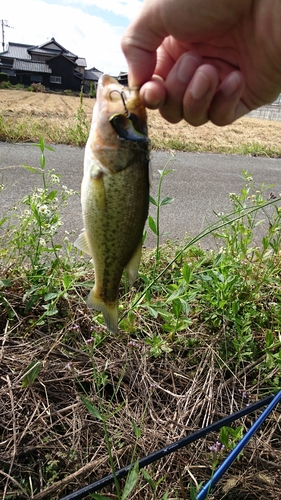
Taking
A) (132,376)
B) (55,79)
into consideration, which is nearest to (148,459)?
(132,376)

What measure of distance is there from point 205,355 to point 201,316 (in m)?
Answer: 0.34

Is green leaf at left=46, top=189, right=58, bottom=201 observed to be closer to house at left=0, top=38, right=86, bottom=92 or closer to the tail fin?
the tail fin

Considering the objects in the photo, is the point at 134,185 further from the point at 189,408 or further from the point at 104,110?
the point at 189,408

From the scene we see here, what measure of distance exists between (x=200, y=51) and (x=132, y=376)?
1.92m

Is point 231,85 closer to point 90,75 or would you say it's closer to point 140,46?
point 140,46

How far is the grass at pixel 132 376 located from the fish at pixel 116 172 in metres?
0.62

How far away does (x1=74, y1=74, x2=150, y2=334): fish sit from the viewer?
57.1 inches

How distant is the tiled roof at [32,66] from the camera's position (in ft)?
140

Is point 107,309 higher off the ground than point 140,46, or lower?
lower

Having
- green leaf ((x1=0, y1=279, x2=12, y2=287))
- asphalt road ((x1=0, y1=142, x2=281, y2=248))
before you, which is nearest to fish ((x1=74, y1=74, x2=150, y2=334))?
green leaf ((x1=0, y1=279, x2=12, y2=287))

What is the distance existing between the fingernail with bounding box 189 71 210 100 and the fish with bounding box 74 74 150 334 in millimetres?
234

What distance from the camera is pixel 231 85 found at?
166 cm

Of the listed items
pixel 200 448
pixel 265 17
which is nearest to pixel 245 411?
pixel 200 448

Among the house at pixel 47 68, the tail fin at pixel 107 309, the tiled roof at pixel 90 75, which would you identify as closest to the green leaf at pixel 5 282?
the tail fin at pixel 107 309
